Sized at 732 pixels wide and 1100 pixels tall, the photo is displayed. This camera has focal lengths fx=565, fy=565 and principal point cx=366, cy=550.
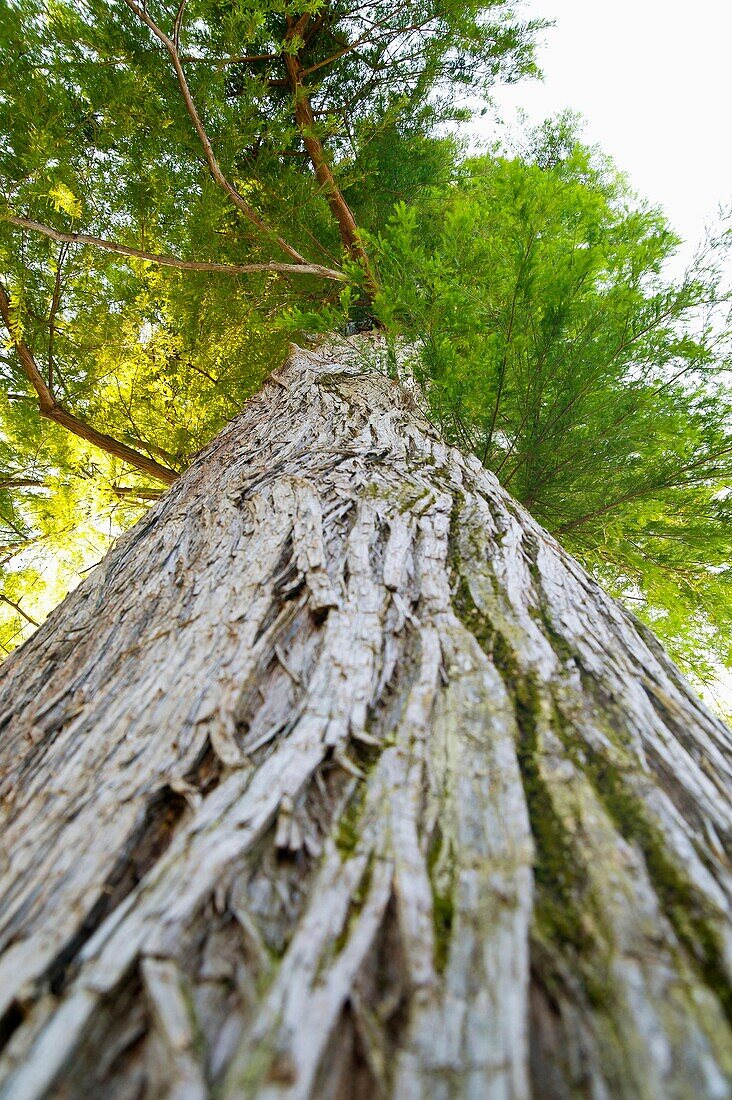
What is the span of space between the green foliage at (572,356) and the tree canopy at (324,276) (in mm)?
14

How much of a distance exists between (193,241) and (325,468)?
3.22 meters

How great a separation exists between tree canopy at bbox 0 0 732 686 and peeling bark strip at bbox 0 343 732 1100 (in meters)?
1.51

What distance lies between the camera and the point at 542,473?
10.1ft

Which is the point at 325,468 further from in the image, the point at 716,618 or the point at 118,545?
the point at 716,618

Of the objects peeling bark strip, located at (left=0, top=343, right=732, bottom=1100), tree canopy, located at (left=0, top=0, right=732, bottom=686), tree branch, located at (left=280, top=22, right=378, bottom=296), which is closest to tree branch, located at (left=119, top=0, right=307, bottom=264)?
tree canopy, located at (left=0, top=0, right=732, bottom=686)

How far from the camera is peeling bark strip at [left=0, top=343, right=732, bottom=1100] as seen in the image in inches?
Answer: 23.3

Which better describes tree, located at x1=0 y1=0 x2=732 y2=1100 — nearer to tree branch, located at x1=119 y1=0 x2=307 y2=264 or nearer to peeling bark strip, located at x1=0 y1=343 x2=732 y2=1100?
peeling bark strip, located at x1=0 y1=343 x2=732 y2=1100

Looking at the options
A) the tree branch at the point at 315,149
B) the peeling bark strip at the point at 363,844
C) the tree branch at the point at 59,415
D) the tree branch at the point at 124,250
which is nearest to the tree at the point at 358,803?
the peeling bark strip at the point at 363,844

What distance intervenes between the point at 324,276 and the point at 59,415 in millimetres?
2428

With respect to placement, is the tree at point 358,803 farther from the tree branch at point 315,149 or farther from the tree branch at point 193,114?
the tree branch at point 315,149

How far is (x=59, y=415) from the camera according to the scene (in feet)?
15.0

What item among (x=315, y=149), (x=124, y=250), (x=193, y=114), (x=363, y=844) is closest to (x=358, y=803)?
(x=363, y=844)

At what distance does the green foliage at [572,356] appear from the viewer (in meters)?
2.46

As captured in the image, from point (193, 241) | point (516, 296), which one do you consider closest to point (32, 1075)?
point (516, 296)
